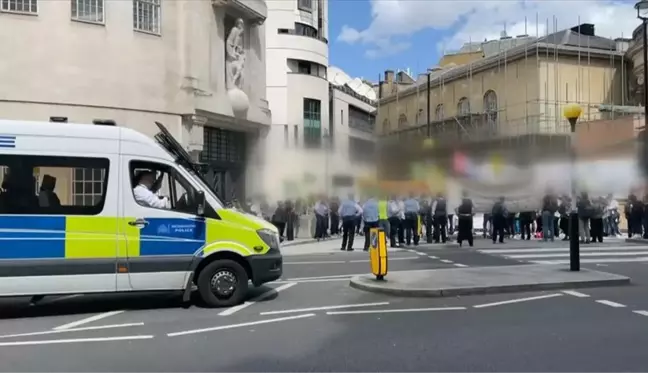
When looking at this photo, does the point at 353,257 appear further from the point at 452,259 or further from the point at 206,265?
the point at 206,265

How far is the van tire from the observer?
919 cm

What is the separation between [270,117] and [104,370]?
19.2 metres

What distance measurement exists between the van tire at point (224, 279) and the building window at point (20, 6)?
13.4 m

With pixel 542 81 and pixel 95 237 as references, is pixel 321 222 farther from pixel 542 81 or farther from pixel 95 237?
pixel 542 81

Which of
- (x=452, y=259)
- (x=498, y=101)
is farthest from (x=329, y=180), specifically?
(x=498, y=101)

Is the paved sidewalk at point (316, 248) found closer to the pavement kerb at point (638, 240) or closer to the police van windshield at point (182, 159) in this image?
the pavement kerb at point (638, 240)

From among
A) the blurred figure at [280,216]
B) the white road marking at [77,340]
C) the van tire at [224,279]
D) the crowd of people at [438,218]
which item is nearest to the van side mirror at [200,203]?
the van tire at [224,279]

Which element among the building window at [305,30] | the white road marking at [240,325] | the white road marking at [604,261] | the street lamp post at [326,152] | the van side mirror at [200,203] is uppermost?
the building window at [305,30]

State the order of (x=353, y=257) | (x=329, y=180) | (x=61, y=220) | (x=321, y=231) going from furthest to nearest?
(x=321, y=231), (x=353, y=257), (x=329, y=180), (x=61, y=220)

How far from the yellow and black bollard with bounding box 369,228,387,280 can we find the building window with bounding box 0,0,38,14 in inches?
530

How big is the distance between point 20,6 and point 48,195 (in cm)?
1269

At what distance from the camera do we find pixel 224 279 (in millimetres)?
9305

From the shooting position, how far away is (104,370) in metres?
6.11

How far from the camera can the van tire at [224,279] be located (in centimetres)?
919
